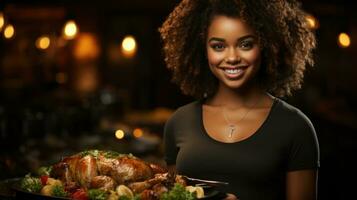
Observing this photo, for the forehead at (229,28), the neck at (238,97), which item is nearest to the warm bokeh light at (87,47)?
the neck at (238,97)

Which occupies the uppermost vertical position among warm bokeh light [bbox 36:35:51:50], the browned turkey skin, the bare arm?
warm bokeh light [bbox 36:35:51:50]

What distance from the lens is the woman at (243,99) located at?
2982 mm

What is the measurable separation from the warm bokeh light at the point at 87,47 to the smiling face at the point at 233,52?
13.9 metres

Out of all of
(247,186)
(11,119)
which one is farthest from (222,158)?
(11,119)

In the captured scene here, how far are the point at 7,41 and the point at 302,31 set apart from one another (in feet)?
51.7

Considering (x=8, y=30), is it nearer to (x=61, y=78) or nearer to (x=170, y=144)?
(x=61, y=78)

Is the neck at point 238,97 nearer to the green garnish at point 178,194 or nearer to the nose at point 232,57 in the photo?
the nose at point 232,57

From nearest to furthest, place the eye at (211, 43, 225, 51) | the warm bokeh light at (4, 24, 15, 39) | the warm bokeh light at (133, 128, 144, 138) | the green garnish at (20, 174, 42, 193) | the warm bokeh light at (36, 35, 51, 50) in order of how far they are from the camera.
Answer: the green garnish at (20, 174, 42, 193) → the eye at (211, 43, 225, 51) → the warm bokeh light at (133, 128, 144, 138) → the warm bokeh light at (4, 24, 15, 39) → the warm bokeh light at (36, 35, 51, 50)

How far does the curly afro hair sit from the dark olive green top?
239 mm

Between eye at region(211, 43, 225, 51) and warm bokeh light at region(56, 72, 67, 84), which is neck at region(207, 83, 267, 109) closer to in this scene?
eye at region(211, 43, 225, 51)

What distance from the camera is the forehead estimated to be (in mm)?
3045

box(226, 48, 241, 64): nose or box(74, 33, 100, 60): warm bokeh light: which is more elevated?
box(74, 33, 100, 60): warm bokeh light

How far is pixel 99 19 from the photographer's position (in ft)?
55.6

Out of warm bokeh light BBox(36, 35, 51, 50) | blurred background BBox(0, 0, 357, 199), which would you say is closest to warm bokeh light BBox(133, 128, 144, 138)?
blurred background BBox(0, 0, 357, 199)
